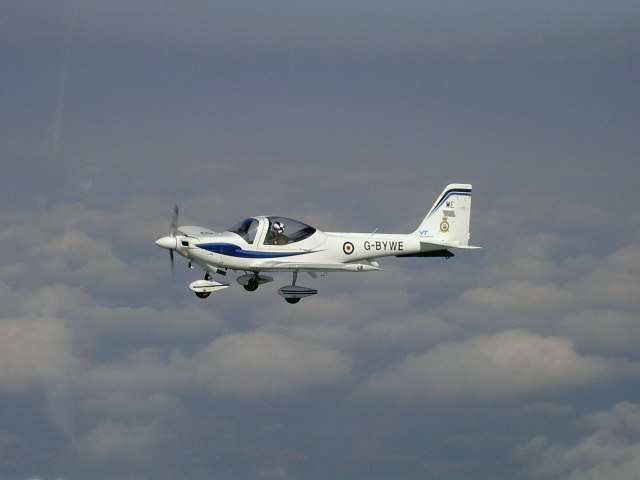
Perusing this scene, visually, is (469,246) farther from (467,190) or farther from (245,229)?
(245,229)

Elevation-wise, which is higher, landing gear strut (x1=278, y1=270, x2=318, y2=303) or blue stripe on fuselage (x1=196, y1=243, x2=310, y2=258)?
blue stripe on fuselage (x1=196, y1=243, x2=310, y2=258)

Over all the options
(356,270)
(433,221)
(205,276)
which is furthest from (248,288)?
(433,221)

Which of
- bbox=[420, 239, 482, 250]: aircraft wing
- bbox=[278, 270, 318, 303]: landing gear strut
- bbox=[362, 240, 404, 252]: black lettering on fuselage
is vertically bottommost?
bbox=[278, 270, 318, 303]: landing gear strut

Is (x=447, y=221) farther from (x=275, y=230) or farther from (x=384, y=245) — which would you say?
(x=275, y=230)

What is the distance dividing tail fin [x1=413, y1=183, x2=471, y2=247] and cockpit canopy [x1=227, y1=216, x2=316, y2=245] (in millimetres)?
7064

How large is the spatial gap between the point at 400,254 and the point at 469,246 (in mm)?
3662

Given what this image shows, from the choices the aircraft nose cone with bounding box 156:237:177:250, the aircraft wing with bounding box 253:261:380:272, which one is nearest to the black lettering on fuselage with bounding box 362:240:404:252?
the aircraft wing with bounding box 253:261:380:272

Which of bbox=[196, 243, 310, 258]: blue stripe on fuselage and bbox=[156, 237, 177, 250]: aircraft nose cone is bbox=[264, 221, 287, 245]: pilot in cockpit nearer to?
bbox=[196, 243, 310, 258]: blue stripe on fuselage

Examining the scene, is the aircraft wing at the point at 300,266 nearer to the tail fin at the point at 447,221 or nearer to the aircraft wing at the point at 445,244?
the aircraft wing at the point at 445,244

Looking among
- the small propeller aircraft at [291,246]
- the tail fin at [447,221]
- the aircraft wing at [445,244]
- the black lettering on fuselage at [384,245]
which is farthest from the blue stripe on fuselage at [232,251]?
the tail fin at [447,221]

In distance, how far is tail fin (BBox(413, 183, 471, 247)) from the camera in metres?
51.2

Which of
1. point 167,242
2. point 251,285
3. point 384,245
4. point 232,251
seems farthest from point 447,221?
point 167,242

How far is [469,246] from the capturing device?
50875mm

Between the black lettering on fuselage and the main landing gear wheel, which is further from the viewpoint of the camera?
the black lettering on fuselage
